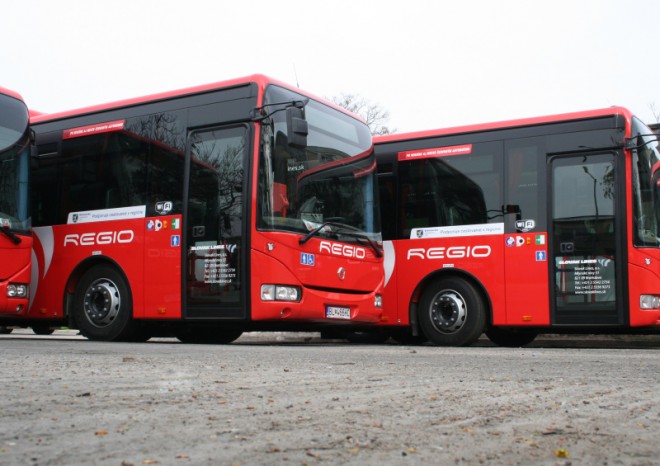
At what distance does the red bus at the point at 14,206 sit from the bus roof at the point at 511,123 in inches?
203

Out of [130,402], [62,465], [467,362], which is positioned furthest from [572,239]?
[62,465]

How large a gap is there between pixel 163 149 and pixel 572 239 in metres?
5.48

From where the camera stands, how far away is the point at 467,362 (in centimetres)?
791

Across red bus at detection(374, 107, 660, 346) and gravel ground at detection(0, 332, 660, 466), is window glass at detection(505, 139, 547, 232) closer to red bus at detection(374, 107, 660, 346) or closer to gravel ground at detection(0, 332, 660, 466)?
red bus at detection(374, 107, 660, 346)

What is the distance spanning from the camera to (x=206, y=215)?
35.9ft

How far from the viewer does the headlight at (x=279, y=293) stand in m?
10.4

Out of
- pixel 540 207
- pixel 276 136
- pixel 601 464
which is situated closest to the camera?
pixel 601 464

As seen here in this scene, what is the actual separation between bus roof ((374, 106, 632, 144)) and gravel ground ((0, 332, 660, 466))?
4.91 metres

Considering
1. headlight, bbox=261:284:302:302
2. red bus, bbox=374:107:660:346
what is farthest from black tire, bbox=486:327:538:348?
headlight, bbox=261:284:302:302

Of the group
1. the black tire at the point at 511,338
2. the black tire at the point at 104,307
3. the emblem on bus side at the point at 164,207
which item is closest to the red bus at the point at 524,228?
the black tire at the point at 511,338

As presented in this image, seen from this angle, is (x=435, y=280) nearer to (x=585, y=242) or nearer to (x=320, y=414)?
(x=585, y=242)

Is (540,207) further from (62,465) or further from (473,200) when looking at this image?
(62,465)

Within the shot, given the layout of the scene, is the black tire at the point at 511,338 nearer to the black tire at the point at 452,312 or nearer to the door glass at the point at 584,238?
the black tire at the point at 452,312

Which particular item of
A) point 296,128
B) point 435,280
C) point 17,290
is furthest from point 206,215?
point 435,280
